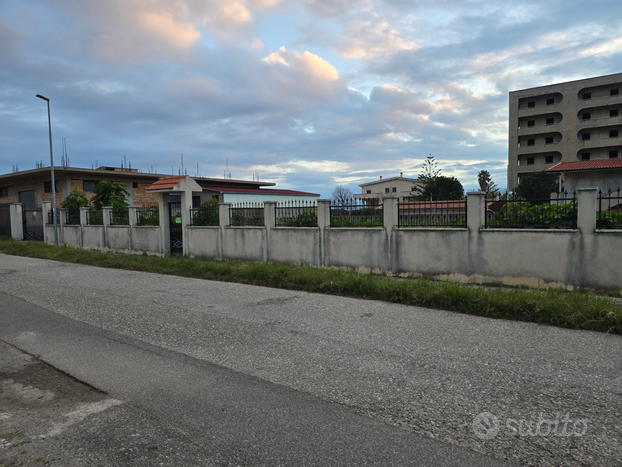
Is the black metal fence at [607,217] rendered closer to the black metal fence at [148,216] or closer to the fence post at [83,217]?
the black metal fence at [148,216]

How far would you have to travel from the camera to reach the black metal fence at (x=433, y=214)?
10.6 metres

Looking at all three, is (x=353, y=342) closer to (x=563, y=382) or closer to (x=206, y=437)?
(x=563, y=382)

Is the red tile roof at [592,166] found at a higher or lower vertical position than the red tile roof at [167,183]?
higher

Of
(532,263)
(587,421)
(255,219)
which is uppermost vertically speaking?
(255,219)

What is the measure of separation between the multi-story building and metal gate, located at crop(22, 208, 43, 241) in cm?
5612

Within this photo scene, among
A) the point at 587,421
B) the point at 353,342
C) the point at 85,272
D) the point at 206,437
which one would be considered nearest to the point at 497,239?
the point at 353,342

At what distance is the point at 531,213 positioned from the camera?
33.3 ft

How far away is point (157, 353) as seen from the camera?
533 cm

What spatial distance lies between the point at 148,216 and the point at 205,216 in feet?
12.2

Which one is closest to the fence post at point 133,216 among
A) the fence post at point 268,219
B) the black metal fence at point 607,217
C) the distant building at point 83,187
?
the fence post at point 268,219

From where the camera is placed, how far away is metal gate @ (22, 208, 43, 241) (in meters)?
24.9

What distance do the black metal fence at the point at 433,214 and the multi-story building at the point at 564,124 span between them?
53201 mm

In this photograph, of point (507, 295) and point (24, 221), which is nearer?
point (507, 295)

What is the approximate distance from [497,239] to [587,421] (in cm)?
696
